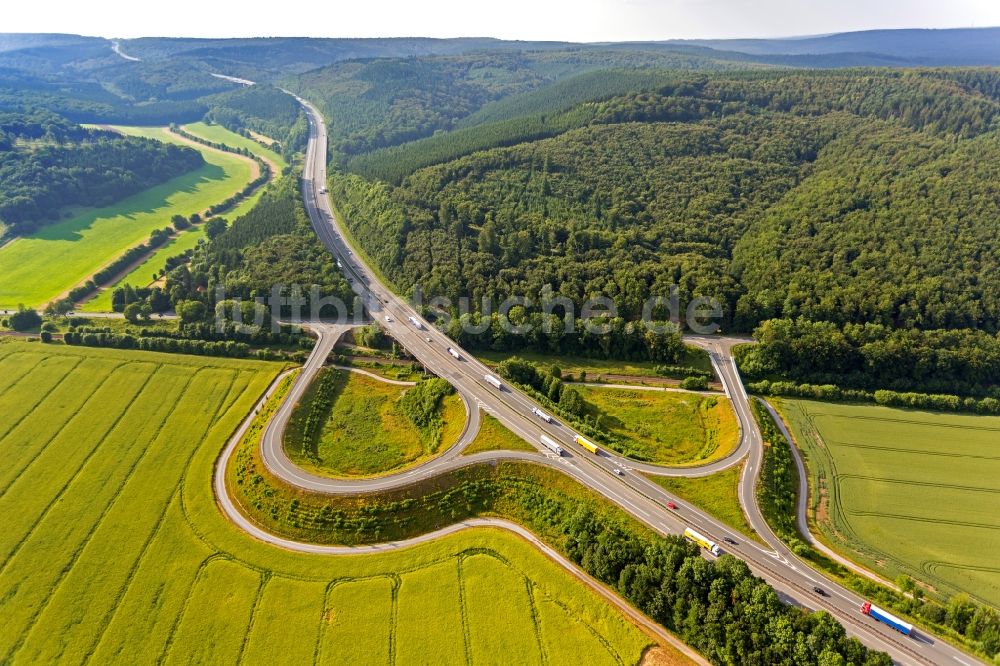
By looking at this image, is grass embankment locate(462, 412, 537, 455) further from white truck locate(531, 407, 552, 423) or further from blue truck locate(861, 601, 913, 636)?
blue truck locate(861, 601, 913, 636)

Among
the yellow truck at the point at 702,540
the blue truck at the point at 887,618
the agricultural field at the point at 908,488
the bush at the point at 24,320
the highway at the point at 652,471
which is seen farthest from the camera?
the bush at the point at 24,320

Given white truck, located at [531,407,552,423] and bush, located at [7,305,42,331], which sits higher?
bush, located at [7,305,42,331]

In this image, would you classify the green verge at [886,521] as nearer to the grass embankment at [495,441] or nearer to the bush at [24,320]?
the grass embankment at [495,441]

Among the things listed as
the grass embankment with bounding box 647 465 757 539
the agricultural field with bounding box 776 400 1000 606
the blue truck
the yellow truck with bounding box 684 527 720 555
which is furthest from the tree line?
the blue truck

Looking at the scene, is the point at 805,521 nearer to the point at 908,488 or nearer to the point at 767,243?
the point at 908,488

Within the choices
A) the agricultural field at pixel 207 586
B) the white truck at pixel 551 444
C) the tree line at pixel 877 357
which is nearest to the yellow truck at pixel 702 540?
the agricultural field at pixel 207 586

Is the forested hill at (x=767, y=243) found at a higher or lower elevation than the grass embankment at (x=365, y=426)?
higher
